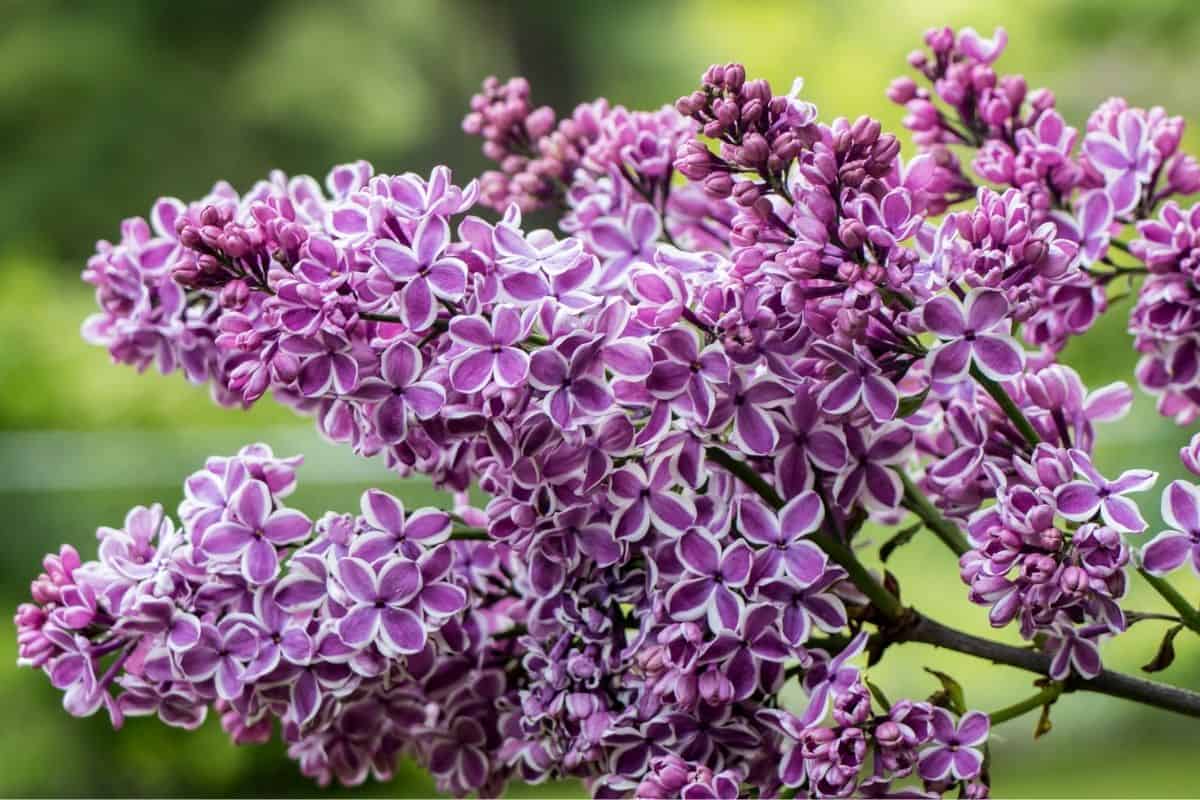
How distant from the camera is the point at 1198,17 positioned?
4168mm

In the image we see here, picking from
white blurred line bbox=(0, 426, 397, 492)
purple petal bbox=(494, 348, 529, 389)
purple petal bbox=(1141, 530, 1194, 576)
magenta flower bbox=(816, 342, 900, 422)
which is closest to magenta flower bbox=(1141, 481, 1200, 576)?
purple petal bbox=(1141, 530, 1194, 576)

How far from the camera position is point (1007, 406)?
52 centimetres

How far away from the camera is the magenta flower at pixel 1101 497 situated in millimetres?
483

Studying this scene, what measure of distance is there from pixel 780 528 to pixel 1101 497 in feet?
0.35

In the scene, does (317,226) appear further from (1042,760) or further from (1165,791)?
(1042,760)

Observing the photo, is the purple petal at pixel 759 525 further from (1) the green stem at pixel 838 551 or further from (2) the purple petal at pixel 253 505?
(2) the purple petal at pixel 253 505

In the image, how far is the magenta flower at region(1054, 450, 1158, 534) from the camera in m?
0.48

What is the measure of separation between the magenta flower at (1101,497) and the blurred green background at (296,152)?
0.33ft

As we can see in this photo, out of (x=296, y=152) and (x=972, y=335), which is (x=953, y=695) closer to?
(x=972, y=335)

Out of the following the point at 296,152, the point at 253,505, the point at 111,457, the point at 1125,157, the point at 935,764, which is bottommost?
the point at 935,764

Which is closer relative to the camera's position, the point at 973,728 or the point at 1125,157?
the point at 973,728

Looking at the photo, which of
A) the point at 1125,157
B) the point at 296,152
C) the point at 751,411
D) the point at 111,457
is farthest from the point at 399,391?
the point at 296,152

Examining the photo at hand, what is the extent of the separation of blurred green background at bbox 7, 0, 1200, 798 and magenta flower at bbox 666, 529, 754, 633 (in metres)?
0.12

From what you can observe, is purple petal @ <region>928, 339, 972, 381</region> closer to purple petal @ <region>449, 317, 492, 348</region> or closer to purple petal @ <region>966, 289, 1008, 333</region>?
purple petal @ <region>966, 289, 1008, 333</region>
